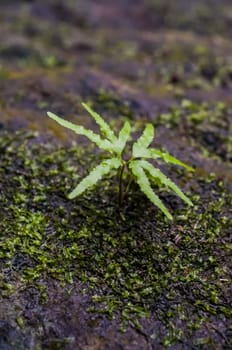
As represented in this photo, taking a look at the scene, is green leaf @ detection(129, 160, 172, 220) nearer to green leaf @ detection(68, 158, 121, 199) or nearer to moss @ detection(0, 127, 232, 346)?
green leaf @ detection(68, 158, 121, 199)

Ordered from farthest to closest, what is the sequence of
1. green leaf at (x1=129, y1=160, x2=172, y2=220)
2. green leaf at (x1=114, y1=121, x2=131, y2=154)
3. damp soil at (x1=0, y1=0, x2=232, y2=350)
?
1. green leaf at (x1=114, y1=121, x2=131, y2=154)
2. green leaf at (x1=129, y1=160, x2=172, y2=220)
3. damp soil at (x1=0, y1=0, x2=232, y2=350)

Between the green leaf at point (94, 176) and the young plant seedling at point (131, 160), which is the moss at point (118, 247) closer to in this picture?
the young plant seedling at point (131, 160)

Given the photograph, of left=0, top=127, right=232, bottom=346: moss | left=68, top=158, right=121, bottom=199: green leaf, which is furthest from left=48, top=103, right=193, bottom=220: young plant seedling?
left=0, top=127, right=232, bottom=346: moss

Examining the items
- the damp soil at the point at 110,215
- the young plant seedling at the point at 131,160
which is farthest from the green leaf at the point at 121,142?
the damp soil at the point at 110,215

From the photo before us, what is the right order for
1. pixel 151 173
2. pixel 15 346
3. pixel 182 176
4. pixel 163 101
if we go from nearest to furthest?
pixel 15 346 < pixel 151 173 < pixel 182 176 < pixel 163 101

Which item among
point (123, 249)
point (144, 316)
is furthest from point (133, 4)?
point (144, 316)

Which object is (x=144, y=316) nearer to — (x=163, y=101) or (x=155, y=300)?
(x=155, y=300)
